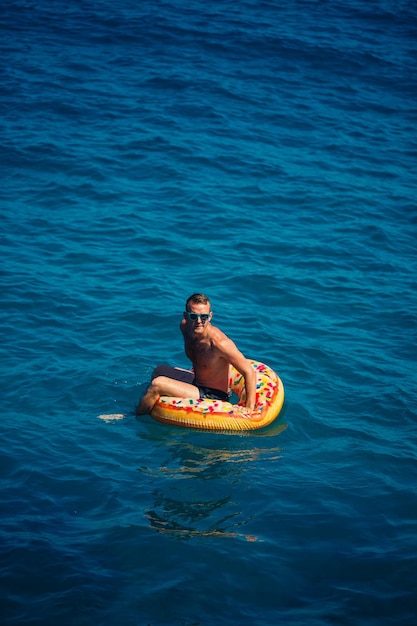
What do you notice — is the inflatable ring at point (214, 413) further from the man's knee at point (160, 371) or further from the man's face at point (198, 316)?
the man's face at point (198, 316)

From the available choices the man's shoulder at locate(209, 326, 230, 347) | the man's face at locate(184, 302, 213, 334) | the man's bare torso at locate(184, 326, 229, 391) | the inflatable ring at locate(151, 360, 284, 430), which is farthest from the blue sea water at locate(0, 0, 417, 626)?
the man's face at locate(184, 302, 213, 334)

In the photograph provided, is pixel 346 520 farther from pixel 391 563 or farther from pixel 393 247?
pixel 393 247

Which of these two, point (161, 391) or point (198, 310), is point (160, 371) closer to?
point (161, 391)

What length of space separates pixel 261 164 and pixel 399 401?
7685 mm

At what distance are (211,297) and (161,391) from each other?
11.0 feet

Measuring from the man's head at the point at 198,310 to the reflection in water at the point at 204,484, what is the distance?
1.25 meters

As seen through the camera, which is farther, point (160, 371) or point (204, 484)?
point (160, 371)

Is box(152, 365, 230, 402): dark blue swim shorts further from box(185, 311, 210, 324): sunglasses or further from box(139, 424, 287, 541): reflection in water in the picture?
box(185, 311, 210, 324): sunglasses

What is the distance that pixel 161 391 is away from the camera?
26.5ft

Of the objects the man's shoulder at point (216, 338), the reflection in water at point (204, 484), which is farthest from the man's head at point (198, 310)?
the reflection in water at point (204, 484)

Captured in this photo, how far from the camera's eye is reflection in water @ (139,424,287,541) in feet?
21.0

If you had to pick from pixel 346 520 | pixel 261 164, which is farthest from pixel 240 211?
pixel 346 520

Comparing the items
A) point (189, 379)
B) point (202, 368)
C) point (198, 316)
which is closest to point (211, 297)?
point (189, 379)

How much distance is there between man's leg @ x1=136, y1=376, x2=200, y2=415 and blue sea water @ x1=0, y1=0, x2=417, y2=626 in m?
0.24
